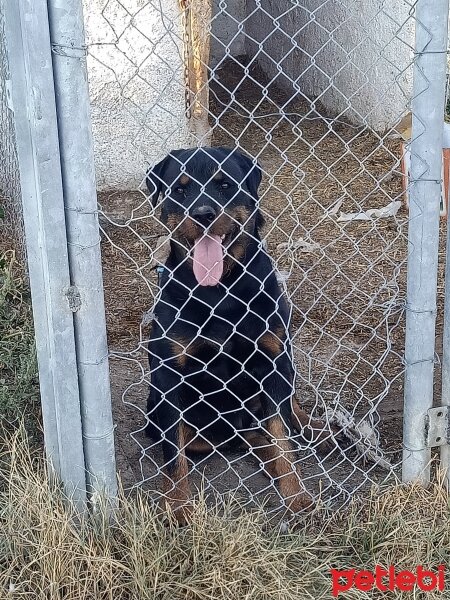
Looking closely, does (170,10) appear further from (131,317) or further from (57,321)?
(57,321)

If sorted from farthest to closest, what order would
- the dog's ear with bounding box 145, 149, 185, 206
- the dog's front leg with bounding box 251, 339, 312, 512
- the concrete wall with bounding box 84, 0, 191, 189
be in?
the concrete wall with bounding box 84, 0, 191, 189 < the dog's ear with bounding box 145, 149, 185, 206 < the dog's front leg with bounding box 251, 339, 312, 512

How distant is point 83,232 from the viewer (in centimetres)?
236

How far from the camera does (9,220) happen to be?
5418 mm

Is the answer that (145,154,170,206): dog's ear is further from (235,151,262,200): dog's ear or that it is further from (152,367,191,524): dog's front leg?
(152,367,191,524): dog's front leg

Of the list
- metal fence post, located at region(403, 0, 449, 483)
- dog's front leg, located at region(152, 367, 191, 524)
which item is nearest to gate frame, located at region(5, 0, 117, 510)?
dog's front leg, located at region(152, 367, 191, 524)

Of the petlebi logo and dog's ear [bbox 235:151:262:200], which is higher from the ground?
dog's ear [bbox 235:151:262:200]

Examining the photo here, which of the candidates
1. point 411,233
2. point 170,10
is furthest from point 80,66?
point 170,10

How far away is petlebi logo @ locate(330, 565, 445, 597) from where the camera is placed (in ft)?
8.42

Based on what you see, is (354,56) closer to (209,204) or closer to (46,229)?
(209,204)

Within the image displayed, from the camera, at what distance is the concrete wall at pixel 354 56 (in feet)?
23.7

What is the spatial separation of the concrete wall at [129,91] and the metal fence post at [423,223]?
14.0 feet

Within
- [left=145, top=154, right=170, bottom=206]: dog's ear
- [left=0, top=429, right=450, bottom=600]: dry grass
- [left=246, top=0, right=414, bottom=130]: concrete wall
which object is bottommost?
[left=0, top=429, right=450, bottom=600]: dry grass

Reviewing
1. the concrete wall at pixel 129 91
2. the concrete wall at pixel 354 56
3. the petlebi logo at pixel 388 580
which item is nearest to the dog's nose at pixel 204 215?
the petlebi logo at pixel 388 580

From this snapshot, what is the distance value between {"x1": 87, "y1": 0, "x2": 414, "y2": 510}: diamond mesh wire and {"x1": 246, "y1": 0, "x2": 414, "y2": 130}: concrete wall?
2cm
